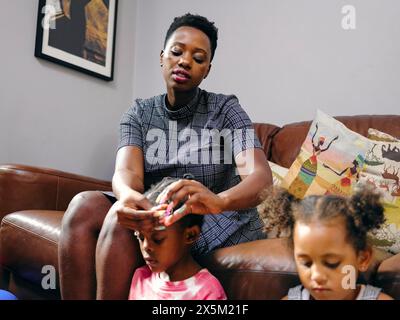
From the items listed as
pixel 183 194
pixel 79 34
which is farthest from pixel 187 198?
pixel 79 34

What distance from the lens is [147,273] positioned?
90cm

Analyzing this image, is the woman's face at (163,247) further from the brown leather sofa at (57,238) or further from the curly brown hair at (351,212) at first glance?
the curly brown hair at (351,212)

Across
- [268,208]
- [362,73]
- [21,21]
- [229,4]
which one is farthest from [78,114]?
[268,208]

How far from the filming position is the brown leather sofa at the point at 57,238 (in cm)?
83

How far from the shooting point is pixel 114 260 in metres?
0.86

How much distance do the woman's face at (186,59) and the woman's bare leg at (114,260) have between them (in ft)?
1.28

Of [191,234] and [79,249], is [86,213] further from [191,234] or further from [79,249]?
[191,234]

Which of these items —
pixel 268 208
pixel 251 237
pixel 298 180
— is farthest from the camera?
pixel 298 180

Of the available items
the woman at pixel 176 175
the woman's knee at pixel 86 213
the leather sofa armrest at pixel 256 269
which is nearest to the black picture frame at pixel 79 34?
the woman at pixel 176 175

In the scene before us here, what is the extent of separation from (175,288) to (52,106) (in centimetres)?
140

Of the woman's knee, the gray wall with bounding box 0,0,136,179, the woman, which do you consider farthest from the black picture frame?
the woman's knee

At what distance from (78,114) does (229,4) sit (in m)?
0.91

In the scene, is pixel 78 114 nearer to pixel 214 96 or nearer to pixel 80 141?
pixel 80 141

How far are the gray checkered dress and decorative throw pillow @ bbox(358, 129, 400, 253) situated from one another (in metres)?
0.38
